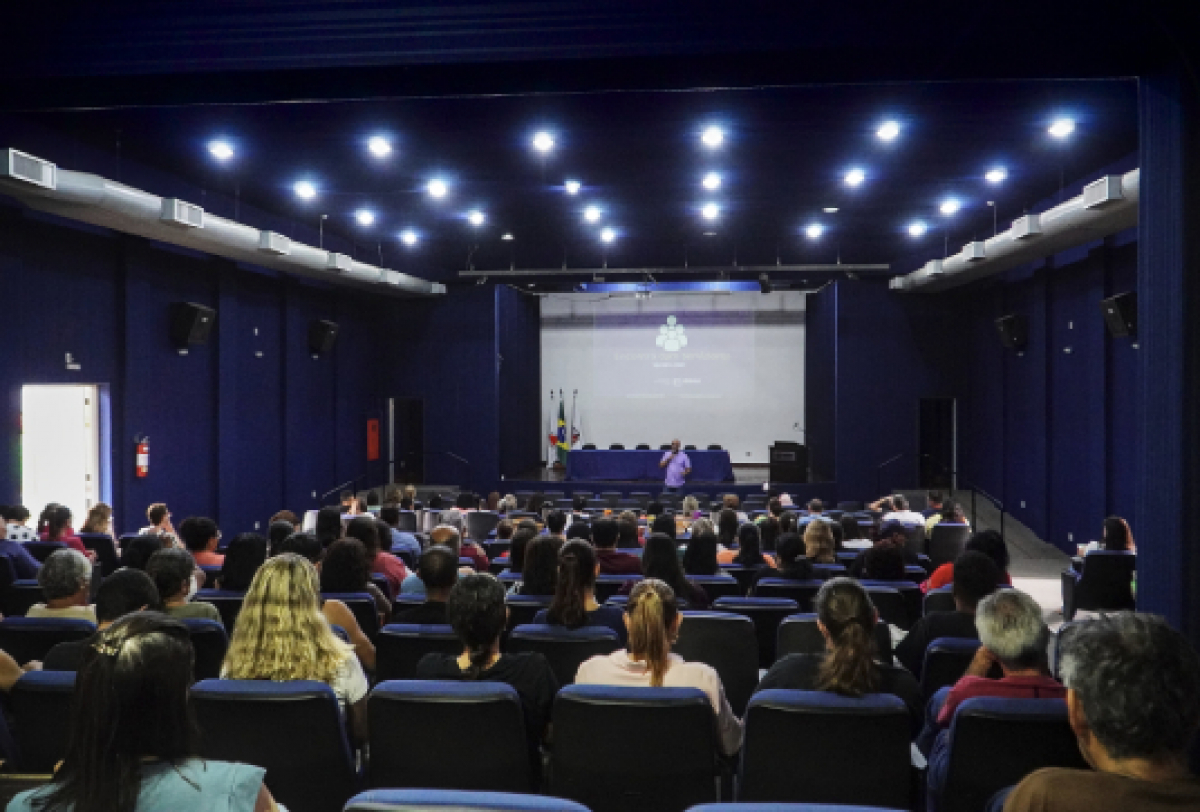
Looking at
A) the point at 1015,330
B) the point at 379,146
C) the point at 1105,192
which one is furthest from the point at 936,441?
the point at 379,146

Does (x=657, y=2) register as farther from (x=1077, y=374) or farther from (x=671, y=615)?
(x=1077, y=374)

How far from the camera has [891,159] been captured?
33.0 ft

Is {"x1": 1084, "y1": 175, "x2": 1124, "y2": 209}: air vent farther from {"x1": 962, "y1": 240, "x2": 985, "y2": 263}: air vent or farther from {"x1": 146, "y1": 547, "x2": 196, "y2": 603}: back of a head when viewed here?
{"x1": 146, "y1": 547, "x2": 196, "y2": 603}: back of a head

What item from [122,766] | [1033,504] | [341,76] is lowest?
[1033,504]

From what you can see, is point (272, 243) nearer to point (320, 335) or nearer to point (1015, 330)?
point (320, 335)

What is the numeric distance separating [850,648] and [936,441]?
16.7m

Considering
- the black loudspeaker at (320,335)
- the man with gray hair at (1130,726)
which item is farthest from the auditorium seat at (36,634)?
the black loudspeaker at (320,335)

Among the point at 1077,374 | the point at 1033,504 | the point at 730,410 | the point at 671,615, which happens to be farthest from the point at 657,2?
the point at 730,410

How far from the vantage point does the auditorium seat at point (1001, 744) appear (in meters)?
2.43

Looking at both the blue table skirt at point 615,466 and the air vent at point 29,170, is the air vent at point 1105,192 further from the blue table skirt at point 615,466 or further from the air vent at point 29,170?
the blue table skirt at point 615,466

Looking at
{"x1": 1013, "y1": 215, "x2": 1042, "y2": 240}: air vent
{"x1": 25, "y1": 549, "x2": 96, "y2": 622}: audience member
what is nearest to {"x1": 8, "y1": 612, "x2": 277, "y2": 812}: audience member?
{"x1": 25, "y1": 549, "x2": 96, "y2": 622}: audience member

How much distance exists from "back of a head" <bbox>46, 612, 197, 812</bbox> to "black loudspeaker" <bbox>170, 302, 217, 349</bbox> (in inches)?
432

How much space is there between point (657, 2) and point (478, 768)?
3.19 m

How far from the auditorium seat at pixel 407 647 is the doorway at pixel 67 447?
8.20 meters
